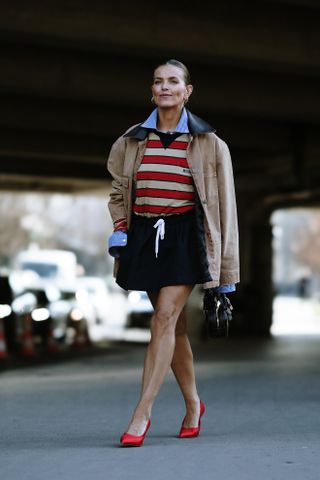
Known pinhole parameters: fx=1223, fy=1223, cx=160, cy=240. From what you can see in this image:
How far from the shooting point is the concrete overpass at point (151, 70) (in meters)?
15.0

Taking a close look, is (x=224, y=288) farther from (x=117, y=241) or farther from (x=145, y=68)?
(x=145, y=68)

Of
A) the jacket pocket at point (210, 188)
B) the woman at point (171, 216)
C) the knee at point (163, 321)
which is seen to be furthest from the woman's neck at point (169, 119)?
the knee at point (163, 321)

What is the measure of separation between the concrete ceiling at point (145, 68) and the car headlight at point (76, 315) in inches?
146

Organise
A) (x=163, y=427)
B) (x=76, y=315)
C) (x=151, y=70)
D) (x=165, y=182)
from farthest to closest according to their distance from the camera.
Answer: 1. (x=76, y=315)
2. (x=151, y=70)
3. (x=163, y=427)
4. (x=165, y=182)

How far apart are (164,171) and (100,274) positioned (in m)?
99.0

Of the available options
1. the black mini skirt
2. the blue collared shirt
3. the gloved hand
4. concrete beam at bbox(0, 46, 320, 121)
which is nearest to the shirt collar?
the blue collared shirt

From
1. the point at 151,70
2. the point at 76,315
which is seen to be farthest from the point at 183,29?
the point at 76,315

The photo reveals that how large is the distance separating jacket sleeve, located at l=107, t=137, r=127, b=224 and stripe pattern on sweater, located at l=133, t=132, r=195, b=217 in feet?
0.56

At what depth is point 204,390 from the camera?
36.5ft

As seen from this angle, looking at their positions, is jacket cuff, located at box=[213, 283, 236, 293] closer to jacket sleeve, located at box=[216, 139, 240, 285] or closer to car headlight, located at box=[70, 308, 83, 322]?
jacket sleeve, located at box=[216, 139, 240, 285]

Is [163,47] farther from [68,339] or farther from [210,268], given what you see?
[68,339]

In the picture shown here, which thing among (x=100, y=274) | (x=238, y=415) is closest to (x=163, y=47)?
(x=238, y=415)

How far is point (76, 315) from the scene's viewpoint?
25.5 meters

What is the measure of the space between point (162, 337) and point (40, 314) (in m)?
17.5
